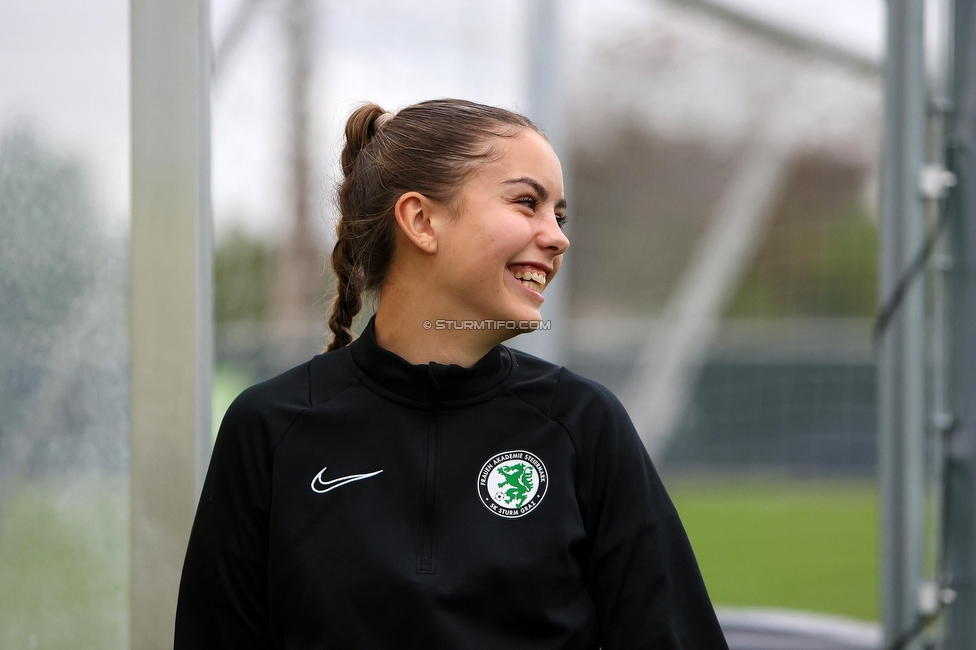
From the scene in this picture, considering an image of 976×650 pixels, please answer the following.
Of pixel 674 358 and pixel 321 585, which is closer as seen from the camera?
pixel 321 585

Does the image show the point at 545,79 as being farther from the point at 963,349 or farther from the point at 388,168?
the point at 388,168

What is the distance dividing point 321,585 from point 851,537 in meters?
7.69

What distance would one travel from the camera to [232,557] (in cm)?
99

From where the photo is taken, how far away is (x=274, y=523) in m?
0.98

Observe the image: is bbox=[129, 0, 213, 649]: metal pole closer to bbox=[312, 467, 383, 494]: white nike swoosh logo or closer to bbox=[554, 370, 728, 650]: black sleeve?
bbox=[312, 467, 383, 494]: white nike swoosh logo

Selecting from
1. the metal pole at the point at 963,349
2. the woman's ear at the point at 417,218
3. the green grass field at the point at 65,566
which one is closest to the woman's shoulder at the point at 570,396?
the woman's ear at the point at 417,218

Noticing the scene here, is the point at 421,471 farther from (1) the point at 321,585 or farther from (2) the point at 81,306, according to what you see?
(2) the point at 81,306

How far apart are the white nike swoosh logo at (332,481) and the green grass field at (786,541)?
17.4 feet

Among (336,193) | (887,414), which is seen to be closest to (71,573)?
(336,193)

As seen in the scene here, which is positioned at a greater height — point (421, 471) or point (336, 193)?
→ point (336, 193)

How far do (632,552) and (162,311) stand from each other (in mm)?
597

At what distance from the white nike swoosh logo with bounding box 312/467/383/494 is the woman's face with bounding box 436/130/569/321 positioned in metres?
0.20

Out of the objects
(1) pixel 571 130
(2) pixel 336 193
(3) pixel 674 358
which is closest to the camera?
(2) pixel 336 193

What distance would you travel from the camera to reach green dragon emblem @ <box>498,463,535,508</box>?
3.20ft
